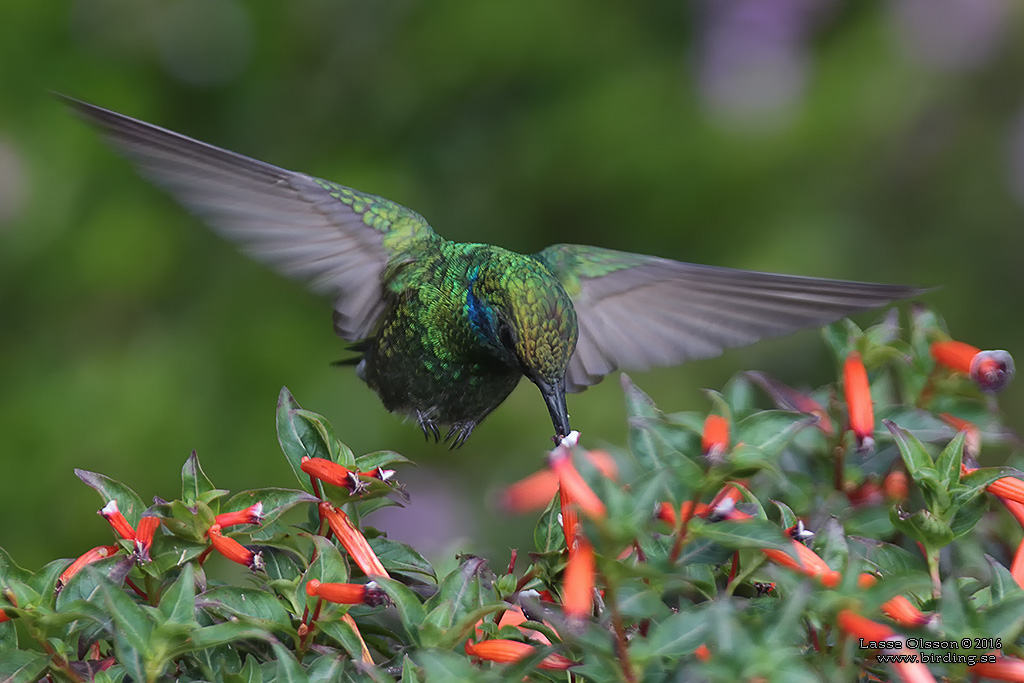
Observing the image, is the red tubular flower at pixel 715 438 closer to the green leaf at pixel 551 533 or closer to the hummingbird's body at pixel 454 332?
the green leaf at pixel 551 533

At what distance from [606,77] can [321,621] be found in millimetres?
3686

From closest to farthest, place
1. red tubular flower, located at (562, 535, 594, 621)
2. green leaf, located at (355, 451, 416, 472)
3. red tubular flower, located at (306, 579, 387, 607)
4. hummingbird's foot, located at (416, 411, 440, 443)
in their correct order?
red tubular flower, located at (562, 535, 594, 621) < red tubular flower, located at (306, 579, 387, 607) < green leaf, located at (355, 451, 416, 472) < hummingbird's foot, located at (416, 411, 440, 443)

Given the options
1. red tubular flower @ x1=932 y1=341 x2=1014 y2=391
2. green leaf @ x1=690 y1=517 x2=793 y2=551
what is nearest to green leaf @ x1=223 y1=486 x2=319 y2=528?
green leaf @ x1=690 y1=517 x2=793 y2=551

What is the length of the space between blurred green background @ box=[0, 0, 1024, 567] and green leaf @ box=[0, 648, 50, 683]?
108 inches

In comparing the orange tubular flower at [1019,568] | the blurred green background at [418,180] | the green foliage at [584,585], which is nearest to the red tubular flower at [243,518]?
the green foliage at [584,585]

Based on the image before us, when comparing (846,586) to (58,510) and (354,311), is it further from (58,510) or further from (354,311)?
(58,510)

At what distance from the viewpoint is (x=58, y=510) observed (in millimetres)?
3893

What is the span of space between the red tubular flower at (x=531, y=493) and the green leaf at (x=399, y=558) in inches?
8.3

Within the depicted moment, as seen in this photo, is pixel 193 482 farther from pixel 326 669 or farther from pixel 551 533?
pixel 551 533

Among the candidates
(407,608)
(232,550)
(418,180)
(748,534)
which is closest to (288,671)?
(407,608)

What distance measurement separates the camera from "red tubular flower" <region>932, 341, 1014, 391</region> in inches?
71.7

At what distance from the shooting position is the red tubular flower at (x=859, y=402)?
176 centimetres

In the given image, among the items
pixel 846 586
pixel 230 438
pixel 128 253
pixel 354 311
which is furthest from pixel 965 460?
pixel 128 253

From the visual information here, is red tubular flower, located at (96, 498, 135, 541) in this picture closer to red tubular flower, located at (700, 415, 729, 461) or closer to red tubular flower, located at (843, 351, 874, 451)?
red tubular flower, located at (700, 415, 729, 461)
